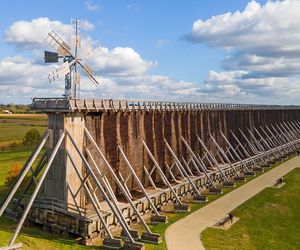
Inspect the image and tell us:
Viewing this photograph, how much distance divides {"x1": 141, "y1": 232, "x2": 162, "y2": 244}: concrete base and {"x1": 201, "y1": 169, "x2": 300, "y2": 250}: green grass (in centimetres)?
357

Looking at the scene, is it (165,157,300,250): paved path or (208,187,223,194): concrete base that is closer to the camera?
(165,157,300,250): paved path

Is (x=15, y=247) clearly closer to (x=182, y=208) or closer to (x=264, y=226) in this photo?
(x=182, y=208)

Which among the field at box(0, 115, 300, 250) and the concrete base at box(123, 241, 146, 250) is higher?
the concrete base at box(123, 241, 146, 250)

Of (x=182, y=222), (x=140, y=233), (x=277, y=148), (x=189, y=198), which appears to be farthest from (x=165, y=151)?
(x=277, y=148)

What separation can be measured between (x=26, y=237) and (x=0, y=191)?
17.4 meters

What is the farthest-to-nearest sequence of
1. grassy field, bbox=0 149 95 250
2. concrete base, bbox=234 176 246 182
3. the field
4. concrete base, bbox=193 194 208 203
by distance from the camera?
1. concrete base, bbox=234 176 246 182
2. concrete base, bbox=193 194 208 203
3. the field
4. grassy field, bbox=0 149 95 250

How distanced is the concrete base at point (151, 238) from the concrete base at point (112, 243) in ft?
7.06

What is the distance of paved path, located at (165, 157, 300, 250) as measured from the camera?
95.3 feet

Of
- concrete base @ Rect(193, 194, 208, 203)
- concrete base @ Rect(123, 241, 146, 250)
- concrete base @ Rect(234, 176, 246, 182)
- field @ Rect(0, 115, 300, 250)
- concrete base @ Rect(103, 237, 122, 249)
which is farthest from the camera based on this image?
concrete base @ Rect(234, 176, 246, 182)

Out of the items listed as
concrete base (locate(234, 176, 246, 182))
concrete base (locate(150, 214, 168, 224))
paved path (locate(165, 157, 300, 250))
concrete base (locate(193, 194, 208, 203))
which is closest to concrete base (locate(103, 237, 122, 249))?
paved path (locate(165, 157, 300, 250))

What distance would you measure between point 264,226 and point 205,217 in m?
5.25

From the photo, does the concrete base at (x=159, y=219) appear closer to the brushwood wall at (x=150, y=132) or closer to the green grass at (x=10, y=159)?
the brushwood wall at (x=150, y=132)

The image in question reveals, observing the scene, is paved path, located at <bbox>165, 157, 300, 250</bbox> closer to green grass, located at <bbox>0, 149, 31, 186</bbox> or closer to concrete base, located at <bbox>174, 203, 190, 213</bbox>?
concrete base, located at <bbox>174, 203, 190, 213</bbox>

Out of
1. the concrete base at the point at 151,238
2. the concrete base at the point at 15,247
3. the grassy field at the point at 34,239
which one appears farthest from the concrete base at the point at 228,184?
the concrete base at the point at 15,247
